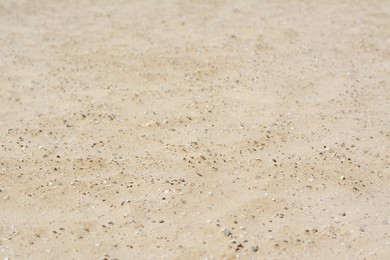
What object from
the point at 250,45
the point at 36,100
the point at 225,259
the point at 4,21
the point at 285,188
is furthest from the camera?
the point at 4,21

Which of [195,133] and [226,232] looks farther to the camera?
[195,133]

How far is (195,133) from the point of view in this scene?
172 inches

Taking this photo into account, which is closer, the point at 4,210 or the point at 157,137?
the point at 4,210

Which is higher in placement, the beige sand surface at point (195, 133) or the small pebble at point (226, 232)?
the beige sand surface at point (195, 133)

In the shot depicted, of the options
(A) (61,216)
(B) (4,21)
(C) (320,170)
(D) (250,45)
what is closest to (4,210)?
(A) (61,216)

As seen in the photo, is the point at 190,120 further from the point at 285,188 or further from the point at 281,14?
the point at 281,14

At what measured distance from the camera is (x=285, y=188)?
375 cm

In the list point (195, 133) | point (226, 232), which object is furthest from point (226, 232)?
point (195, 133)

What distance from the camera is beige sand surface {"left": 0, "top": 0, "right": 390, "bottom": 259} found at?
11.0ft

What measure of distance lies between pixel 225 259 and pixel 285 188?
30.5 inches

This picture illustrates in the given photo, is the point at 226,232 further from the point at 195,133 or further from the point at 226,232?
the point at 195,133

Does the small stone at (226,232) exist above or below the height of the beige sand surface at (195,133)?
below

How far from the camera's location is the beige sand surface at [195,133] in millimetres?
3365

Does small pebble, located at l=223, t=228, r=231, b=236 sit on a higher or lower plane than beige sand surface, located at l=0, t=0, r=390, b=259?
lower
